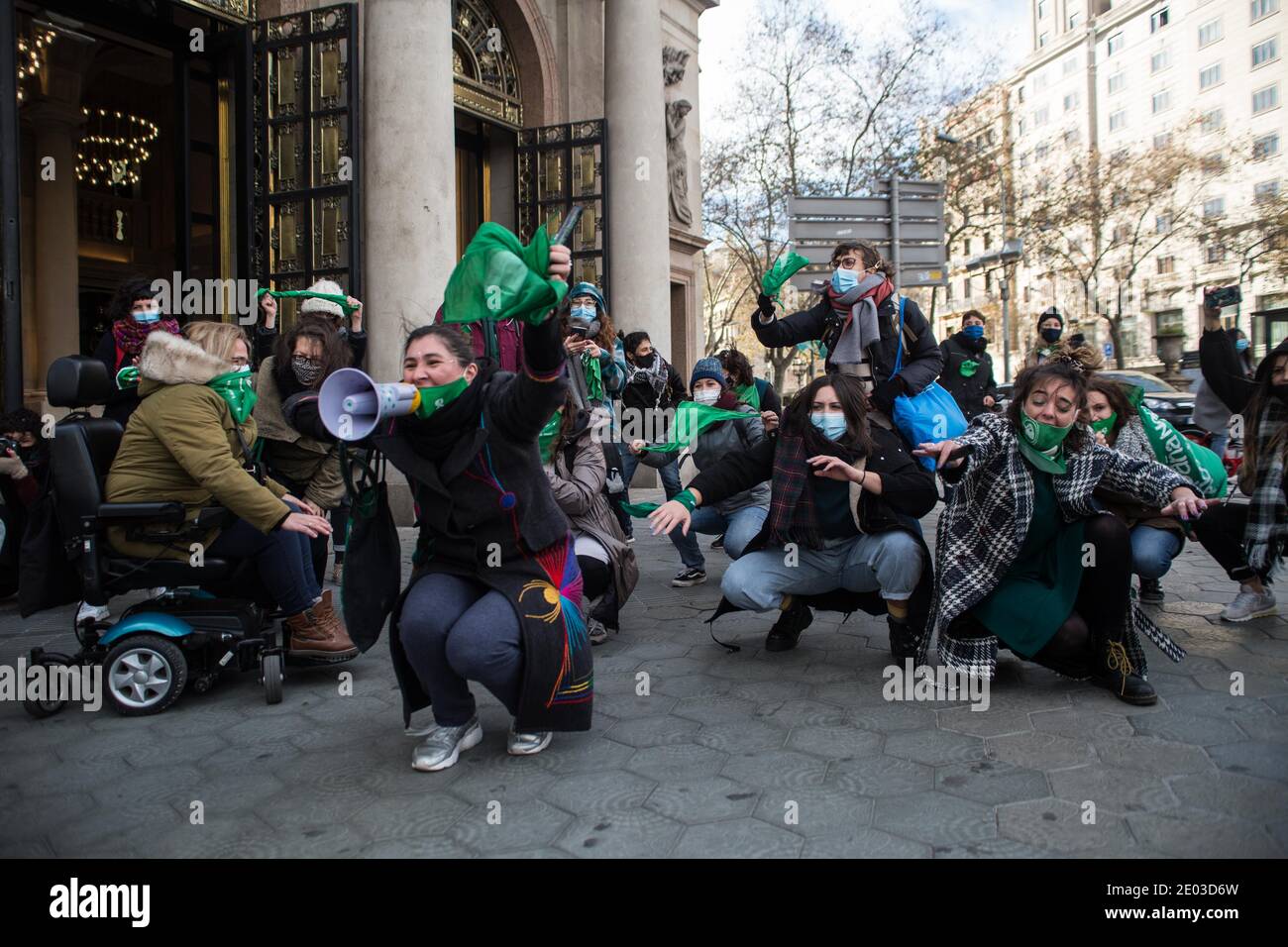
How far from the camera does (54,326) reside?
44.5 feet

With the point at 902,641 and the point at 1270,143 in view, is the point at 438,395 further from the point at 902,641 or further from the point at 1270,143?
the point at 1270,143

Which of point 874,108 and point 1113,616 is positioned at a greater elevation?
point 874,108

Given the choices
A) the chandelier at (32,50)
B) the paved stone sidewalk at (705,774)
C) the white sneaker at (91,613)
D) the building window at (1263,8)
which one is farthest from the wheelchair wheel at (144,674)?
the building window at (1263,8)

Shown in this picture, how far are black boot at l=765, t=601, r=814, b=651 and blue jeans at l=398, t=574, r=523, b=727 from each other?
75.6 inches

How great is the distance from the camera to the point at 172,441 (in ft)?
12.7

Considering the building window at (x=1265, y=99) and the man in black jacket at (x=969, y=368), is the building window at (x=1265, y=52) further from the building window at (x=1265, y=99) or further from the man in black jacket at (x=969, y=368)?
the man in black jacket at (x=969, y=368)

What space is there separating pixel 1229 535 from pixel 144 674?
566cm

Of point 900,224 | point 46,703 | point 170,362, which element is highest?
point 900,224

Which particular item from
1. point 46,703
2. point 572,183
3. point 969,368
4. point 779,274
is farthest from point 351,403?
point 572,183

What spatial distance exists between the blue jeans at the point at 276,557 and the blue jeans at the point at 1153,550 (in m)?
4.16

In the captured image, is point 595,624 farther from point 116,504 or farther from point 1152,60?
point 1152,60

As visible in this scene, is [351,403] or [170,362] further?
[170,362]

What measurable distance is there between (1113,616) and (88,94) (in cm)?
1798

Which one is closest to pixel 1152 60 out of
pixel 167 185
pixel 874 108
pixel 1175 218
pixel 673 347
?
pixel 1175 218
